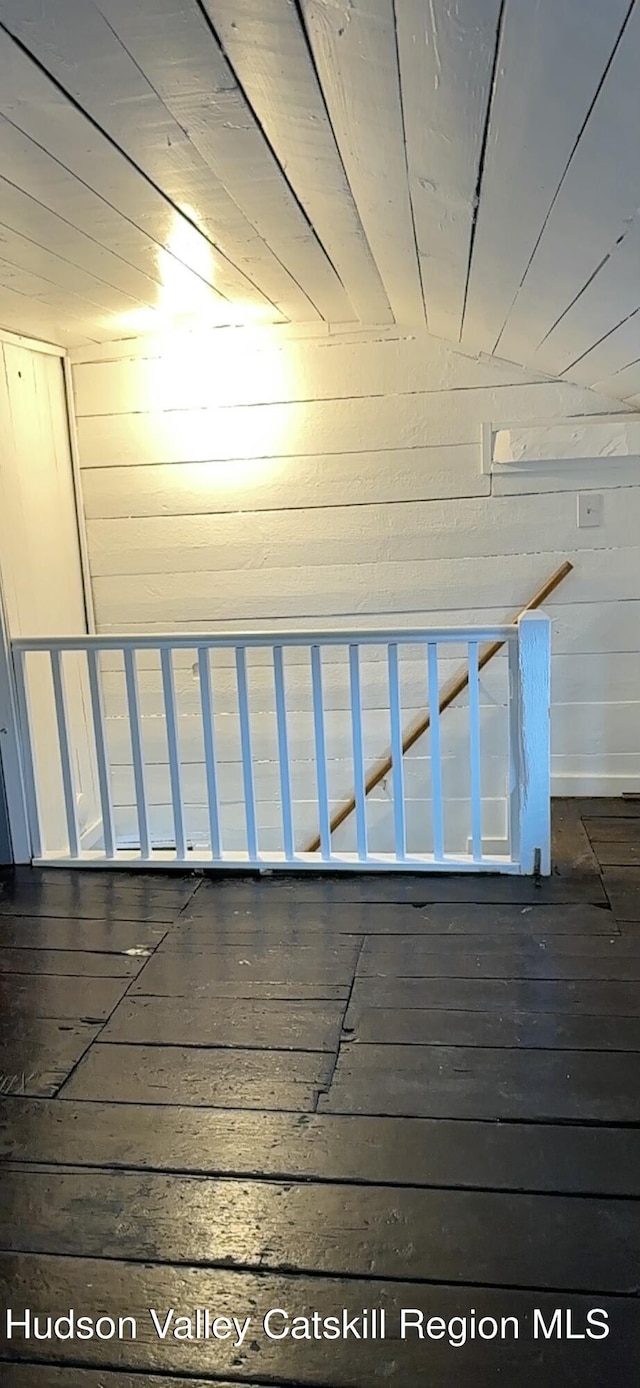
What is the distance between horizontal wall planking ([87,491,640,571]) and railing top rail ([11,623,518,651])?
706 mm

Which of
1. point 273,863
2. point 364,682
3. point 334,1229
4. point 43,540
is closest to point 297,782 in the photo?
point 364,682

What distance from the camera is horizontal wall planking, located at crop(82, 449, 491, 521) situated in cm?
340

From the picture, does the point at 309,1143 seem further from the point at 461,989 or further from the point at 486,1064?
the point at 461,989

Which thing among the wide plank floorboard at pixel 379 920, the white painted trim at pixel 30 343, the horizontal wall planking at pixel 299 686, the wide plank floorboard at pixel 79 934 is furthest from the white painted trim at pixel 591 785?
the white painted trim at pixel 30 343

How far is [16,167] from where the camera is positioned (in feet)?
5.36

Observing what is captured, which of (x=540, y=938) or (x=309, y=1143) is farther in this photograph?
(x=540, y=938)

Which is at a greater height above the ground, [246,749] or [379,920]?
[246,749]

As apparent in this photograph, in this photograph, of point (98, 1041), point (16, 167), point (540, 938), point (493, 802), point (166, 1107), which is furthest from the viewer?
point (493, 802)

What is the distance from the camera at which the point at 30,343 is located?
127 inches

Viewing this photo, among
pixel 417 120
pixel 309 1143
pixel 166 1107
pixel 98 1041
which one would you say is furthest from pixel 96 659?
pixel 417 120

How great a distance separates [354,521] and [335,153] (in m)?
1.91

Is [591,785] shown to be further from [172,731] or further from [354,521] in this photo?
[172,731]

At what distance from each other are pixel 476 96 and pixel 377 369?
7.10 feet

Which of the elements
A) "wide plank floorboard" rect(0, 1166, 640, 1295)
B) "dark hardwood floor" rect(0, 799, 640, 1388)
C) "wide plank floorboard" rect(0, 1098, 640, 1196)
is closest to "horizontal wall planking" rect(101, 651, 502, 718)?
"dark hardwood floor" rect(0, 799, 640, 1388)
